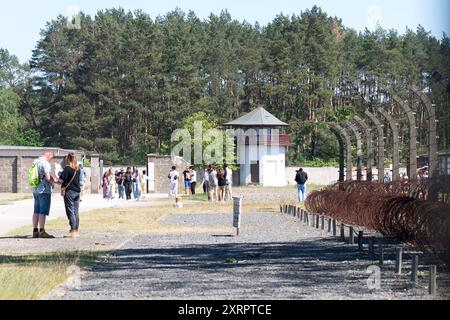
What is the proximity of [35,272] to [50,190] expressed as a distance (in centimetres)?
819

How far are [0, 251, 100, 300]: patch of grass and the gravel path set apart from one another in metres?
0.35

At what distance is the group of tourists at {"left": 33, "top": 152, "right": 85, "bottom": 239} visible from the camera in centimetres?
2367

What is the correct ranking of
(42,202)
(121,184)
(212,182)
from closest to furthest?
(42,202)
(212,182)
(121,184)

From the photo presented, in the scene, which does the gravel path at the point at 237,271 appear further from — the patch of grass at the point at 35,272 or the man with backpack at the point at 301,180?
the man with backpack at the point at 301,180

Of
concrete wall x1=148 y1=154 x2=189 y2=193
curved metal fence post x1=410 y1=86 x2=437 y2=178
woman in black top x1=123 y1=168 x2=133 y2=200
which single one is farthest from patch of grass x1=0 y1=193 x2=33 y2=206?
curved metal fence post x1=410 y1=86 x2=437 y2=178

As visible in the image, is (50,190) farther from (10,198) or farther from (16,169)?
(16,169)

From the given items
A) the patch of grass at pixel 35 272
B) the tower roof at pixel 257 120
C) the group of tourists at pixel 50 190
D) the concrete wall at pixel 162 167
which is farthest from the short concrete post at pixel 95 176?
the patch of grass at pixel 35 272

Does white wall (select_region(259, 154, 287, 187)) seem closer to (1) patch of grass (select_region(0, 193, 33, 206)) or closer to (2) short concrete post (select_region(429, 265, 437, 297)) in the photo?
(1) patch of grass (select_region(0, 193, 33, 206))

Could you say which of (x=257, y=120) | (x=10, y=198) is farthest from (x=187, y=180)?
(x=257, y=120)

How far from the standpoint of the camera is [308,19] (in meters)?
118

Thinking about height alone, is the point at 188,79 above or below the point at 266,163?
above

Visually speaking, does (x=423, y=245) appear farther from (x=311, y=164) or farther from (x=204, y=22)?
(x=204, y=22)

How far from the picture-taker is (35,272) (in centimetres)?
1602
